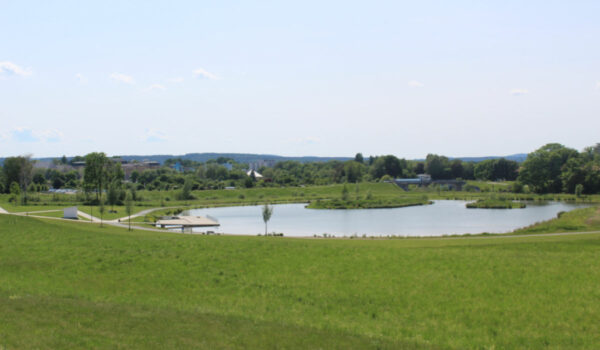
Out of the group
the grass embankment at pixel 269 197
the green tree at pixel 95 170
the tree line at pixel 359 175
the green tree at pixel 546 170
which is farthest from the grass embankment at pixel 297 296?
the green tree at pixel 546 170

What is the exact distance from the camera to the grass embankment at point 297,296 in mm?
10094

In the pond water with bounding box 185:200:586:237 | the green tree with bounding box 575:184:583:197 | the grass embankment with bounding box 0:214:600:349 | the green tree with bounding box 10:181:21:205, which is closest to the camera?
the grass embankment with bounding box 0:214:600:349

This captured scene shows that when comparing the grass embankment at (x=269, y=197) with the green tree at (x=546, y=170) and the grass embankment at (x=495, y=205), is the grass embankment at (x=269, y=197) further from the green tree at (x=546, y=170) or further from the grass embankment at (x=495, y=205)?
the grass embankment at (x=495, y=205)

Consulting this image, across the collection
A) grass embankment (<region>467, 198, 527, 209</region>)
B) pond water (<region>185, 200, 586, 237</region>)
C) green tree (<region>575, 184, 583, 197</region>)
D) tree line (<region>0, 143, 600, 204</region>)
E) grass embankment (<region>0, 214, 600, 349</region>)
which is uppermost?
tree line (<region>0, 143, 600, 204</region>)

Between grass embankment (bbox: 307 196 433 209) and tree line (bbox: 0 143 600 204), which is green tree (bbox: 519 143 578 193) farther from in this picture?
grass embankment (bbox: 307 196 433 209)

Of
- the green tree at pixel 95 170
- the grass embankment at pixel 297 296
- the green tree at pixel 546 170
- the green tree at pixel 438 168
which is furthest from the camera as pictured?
the green tree at pixel 438 168

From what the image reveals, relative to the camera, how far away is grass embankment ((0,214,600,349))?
1009cm

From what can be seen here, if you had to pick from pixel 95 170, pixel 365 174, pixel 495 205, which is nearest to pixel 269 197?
pixel 95 170

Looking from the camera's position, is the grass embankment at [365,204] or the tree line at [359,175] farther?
the grass embankment at [365,204]

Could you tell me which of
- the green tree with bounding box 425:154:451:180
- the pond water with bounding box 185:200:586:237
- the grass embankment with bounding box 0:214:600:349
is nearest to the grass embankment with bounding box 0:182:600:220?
the pond water with bounding box 185:200:586:237

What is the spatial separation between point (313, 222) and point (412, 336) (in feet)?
162

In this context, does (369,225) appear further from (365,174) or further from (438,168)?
(438,168)

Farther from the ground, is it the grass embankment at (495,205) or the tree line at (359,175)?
the tree line at (359,175)

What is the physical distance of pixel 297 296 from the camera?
14539 millimetres
